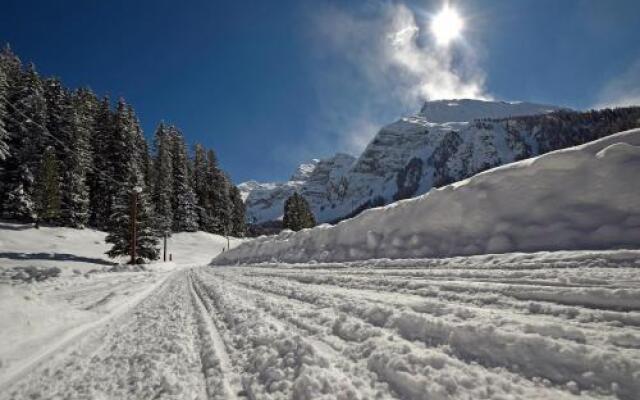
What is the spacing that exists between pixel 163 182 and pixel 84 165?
15.0 m

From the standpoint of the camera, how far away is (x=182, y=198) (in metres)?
63.6

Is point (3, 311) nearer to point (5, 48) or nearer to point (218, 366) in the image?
point (218, 366)

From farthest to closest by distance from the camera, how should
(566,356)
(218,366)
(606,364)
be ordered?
(218,366), (566,356), (606,364)

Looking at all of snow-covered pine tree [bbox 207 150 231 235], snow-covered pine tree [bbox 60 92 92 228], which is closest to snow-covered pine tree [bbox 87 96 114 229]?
snow-covered pine tree [bbox 60 92 92 228]

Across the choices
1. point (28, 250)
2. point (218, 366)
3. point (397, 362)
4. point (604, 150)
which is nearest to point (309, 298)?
point (218, 366)

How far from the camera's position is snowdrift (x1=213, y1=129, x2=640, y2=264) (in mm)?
5598

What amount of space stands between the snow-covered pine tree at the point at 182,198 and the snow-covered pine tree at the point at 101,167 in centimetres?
1475

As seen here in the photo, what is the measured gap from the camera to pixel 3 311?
5695mm

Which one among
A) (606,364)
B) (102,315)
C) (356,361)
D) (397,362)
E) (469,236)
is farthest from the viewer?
(469,236)

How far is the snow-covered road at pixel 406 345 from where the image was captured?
2359 millimetres

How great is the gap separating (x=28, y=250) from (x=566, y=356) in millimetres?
39868

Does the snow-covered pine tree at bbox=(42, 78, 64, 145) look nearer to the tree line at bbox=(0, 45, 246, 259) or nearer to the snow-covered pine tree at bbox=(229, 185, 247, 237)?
the tree line at bbox=(0, 45, 246, 259)

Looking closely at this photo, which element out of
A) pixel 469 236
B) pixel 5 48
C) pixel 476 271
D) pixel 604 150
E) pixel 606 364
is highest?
pixel 5 48


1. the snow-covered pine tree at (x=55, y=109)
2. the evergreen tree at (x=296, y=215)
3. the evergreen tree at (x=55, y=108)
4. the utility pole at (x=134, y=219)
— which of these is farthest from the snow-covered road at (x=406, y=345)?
the evergreen tree at (x=296, y=215)
